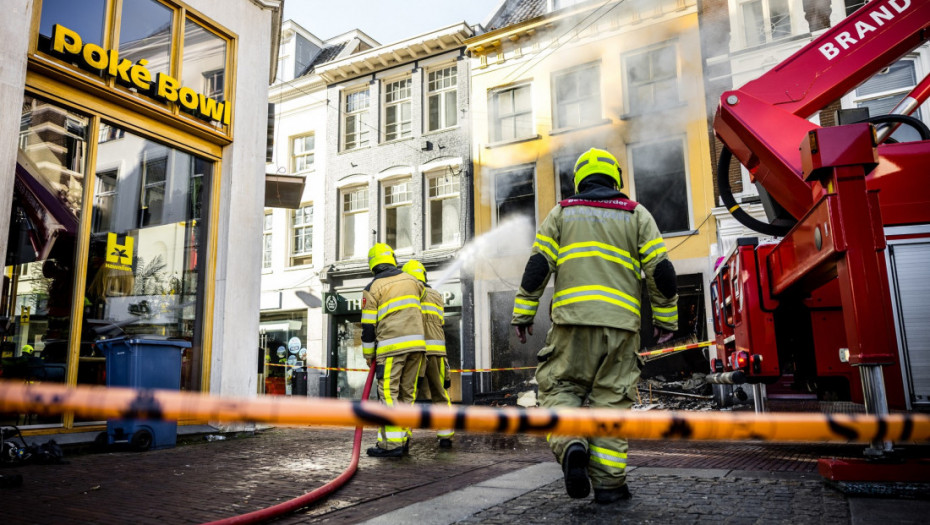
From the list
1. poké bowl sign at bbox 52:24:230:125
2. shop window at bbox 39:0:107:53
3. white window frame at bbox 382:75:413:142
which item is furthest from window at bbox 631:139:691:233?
shop window at bbox 39:0:107:53

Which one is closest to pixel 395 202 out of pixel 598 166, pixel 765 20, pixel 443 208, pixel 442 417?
pixel 443 208

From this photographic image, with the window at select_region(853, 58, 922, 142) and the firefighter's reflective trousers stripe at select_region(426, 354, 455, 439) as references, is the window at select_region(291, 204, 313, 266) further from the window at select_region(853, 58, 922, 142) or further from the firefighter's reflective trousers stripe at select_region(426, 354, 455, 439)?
the window at select_region(853, 58, 922, 142)

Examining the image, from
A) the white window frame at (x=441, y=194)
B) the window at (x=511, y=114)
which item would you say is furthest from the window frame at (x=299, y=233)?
the window at (x=511, y=114)

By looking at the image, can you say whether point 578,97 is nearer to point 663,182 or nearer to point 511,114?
point 511,114

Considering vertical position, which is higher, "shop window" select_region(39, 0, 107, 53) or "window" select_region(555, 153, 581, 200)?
"window" select_region(555, 153, 581, 200)

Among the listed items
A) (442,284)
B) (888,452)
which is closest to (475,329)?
(442,284)

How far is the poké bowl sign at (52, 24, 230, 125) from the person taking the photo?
574 cm

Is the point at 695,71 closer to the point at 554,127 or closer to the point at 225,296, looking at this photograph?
the point at 554,127

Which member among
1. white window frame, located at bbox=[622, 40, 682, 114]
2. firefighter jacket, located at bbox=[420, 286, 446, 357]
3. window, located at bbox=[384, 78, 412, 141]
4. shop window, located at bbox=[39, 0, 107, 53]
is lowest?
firefighter jacket, located at bbox=[420, 286, 446, 357]

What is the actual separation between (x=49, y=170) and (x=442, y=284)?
11130 millimetres

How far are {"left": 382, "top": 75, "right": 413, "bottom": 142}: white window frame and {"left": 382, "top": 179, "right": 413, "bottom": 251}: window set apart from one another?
1439 mm

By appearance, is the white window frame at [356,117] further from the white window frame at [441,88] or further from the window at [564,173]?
the window at [564,173]

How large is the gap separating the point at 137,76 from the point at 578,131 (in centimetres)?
1088

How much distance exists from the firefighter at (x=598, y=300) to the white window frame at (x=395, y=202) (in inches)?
559
